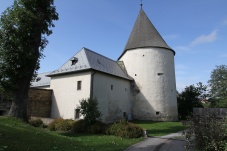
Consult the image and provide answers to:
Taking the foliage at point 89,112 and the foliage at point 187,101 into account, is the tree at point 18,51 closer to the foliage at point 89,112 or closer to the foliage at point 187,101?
the foliage at point 89,112

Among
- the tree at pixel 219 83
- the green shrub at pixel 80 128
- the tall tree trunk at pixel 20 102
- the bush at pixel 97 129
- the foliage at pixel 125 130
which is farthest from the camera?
the tree at pixel 219 83

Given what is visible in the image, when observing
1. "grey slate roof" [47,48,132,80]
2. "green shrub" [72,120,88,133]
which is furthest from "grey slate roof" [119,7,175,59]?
"green shrub" [72,120,88,133]

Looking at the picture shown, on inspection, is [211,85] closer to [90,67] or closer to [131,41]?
[131,41]

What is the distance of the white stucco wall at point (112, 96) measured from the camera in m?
22.5

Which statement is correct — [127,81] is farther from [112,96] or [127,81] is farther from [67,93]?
[67,93]

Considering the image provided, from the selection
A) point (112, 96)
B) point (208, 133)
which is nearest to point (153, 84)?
point (112, 96)

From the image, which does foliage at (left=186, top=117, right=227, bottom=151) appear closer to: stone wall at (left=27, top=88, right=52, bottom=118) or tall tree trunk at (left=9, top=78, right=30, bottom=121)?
tall tree trunk at (left=9, top=78, right=30, bottom=121)

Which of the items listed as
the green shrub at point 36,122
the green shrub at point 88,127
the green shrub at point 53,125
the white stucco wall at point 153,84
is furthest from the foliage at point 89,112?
the white stucco wall at point 153,84

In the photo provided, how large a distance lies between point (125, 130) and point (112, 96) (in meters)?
9.68

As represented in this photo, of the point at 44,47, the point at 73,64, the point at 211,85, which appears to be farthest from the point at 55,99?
the point at 211,85

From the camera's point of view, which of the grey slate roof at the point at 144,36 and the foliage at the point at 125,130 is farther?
the grey slate roof at the point at 144,36

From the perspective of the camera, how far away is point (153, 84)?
28047 millimetres

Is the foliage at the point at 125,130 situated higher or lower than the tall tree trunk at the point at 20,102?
lower

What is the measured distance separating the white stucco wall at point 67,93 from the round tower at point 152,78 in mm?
9091
